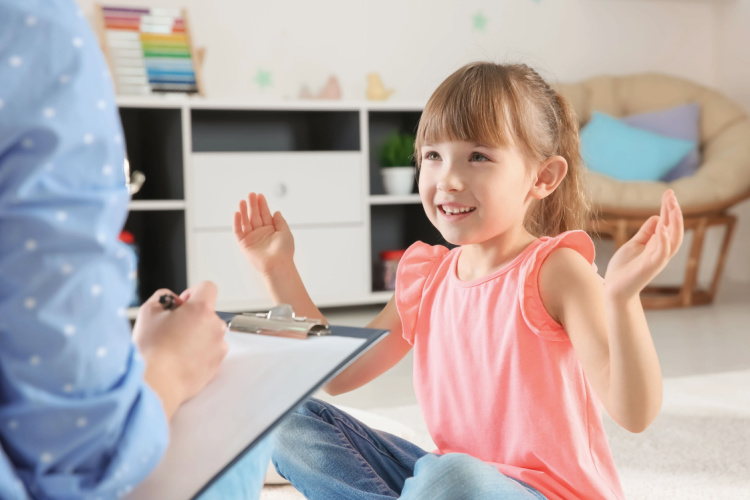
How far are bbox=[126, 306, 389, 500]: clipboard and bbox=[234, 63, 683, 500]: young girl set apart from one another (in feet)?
0.77

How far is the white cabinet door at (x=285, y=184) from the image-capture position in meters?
2.43

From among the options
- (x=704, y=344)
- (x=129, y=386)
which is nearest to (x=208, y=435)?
(x=129, y=386)

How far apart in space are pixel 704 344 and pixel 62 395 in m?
2.05

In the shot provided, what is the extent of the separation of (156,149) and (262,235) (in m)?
1.78

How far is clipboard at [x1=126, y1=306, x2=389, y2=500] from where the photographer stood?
44 centimetres

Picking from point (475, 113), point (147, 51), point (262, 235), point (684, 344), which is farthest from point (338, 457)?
point (147, 51)

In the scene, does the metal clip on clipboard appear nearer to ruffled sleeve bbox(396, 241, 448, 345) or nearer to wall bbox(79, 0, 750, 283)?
ruffled sleeve bbox(396, 241, 448, 345)

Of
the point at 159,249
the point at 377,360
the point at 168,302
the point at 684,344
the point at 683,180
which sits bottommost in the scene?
the point at 684,344

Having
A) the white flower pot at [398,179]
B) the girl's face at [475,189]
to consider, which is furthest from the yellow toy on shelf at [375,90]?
the girl's face at [475,189]

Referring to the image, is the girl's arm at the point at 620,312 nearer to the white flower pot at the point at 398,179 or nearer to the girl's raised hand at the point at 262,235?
the girl's raised hand at the point at 262,235

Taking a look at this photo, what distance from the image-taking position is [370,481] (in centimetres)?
88

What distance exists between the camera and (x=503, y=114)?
856mm

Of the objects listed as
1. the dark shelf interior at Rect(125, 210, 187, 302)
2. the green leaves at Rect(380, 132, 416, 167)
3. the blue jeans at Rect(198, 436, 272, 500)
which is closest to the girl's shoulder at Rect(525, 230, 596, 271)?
the blue jeans at Rect(198, 436, 272, 500)

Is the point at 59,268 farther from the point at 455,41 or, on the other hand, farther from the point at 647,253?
the point at 455,41
